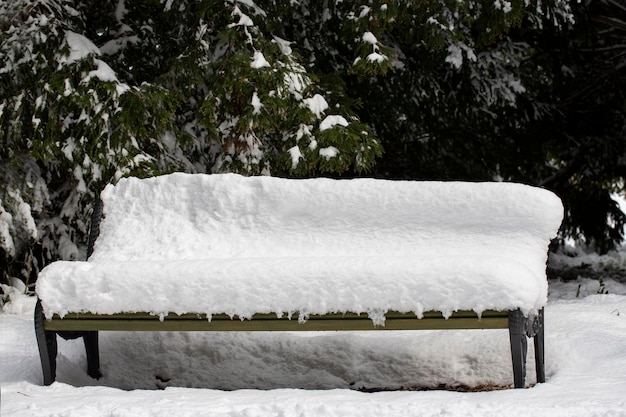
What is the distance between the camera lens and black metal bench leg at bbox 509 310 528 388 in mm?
2881

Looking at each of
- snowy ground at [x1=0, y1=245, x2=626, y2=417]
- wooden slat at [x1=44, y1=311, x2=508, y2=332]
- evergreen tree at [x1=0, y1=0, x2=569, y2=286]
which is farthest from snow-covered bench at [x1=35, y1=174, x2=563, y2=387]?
evergreen tree at [x1=0, y1=0, x2=569, y2=286]

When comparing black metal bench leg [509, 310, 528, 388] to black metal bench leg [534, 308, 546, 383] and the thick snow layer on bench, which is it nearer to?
the thick snow layer on bench

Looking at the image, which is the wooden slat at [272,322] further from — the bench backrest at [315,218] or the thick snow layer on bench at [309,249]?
the bench backrest at [315,218]

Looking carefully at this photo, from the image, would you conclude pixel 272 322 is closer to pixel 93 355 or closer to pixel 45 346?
pixel 45 346

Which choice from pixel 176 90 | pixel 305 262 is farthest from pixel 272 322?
pixel 176 90

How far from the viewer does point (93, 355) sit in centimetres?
373

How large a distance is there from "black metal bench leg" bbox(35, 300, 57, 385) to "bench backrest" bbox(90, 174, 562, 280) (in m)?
0.60

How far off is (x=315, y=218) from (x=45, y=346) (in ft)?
4.74

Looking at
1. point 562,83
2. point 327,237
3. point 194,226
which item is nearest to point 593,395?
point 327,237

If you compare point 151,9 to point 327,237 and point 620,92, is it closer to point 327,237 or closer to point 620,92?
point 327,237

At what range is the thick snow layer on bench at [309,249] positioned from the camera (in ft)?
9.73

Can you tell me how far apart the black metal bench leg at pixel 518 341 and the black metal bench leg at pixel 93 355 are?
208 centimetres

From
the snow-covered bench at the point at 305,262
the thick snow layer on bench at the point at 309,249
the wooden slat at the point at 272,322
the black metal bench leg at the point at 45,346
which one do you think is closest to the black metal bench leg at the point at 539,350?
the snow-covered bench at the point at 305,262

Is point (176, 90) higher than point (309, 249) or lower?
higher
